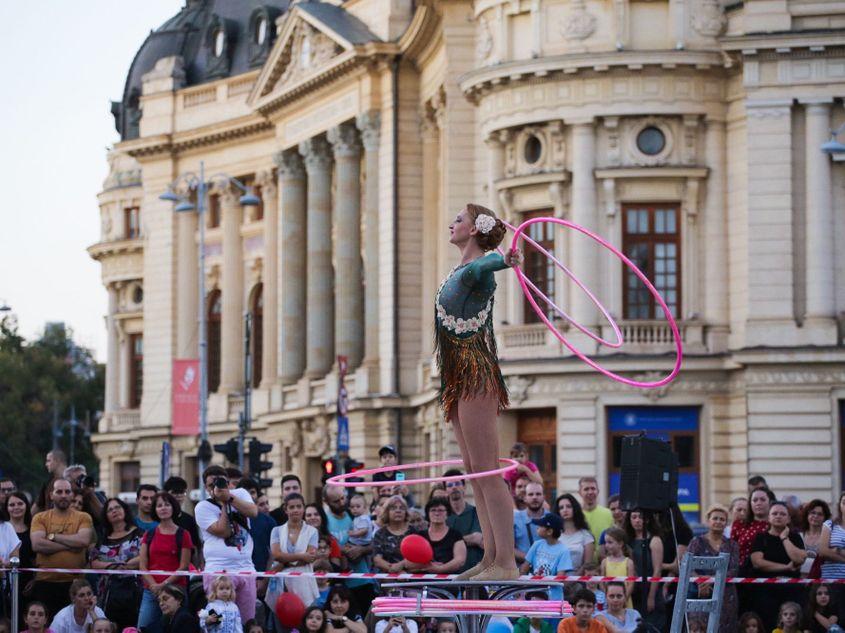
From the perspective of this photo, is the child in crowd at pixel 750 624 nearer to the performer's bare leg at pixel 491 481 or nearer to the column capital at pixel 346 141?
the performer's bare leg at pixel 491 481

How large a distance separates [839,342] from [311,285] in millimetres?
25628

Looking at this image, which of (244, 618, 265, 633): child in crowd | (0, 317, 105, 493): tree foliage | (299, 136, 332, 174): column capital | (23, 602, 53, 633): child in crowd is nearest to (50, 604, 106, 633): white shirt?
(23, 602, 53, 633): child in crowd

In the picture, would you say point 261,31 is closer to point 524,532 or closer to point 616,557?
point 524,532

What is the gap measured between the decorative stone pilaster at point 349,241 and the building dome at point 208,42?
53.7 feet

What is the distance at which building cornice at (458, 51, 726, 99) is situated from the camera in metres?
50.7

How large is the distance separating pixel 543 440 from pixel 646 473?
3088 cm

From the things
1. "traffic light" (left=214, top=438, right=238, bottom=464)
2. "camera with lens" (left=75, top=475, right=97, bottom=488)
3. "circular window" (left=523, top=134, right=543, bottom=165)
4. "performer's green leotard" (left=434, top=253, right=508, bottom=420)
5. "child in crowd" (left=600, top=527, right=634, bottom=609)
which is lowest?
"child in crowd" (left=600, top=527, right=634, bottom=609)

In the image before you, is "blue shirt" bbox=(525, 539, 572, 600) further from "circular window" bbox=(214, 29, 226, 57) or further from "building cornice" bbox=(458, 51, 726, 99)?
"circular window" bbox=(214, 29, 226, 57)

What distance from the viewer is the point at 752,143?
4994 cm

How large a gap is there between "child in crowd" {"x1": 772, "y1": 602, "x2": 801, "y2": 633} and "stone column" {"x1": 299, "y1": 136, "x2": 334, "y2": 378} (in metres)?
47.7

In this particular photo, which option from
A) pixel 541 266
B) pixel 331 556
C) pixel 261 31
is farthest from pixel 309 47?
pixel 331 556

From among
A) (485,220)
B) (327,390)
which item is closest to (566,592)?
(485,220)

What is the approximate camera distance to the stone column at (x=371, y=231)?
6562 cm

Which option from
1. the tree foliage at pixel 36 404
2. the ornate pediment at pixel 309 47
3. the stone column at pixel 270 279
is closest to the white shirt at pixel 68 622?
the ornate pediment at pixel 309 47
